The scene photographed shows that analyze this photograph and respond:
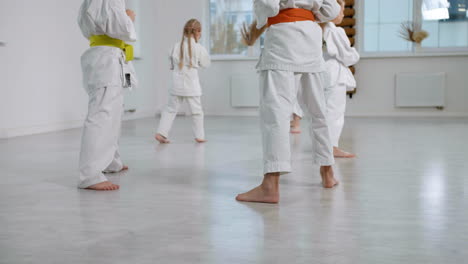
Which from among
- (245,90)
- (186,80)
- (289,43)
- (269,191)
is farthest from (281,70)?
(245,90)

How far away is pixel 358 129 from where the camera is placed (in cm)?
609

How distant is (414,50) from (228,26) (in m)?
2.94

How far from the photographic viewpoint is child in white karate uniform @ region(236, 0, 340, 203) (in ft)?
7.91

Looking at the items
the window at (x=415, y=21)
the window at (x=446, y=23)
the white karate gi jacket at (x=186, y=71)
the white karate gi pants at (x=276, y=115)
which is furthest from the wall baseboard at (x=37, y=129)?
the window at (x=446, y=23)

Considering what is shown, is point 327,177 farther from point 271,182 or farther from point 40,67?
point 40,67

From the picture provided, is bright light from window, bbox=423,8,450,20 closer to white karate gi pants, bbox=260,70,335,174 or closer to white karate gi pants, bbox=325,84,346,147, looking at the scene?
white karate gi pants, bbox=325,84,346,147

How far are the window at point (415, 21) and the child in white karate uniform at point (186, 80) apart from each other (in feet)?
13.7

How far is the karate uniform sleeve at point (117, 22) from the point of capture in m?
2.71

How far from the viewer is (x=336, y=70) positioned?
379 cm

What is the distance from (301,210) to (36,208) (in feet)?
3.81

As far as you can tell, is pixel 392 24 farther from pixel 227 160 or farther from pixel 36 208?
pixel 36 208

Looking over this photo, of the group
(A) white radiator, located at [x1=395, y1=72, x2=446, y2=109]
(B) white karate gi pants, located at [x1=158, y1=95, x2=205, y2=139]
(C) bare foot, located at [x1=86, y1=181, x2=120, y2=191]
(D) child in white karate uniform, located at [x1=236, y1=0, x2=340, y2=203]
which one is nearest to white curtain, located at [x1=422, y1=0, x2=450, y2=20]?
(A) white radiator, located at [x1=395, y1=72, x2=446, y2=109]

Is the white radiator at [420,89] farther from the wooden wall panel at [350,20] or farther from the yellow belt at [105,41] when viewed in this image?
the yellow belt at [105,41]

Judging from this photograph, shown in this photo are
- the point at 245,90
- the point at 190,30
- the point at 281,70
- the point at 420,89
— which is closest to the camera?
the point at 281,70
